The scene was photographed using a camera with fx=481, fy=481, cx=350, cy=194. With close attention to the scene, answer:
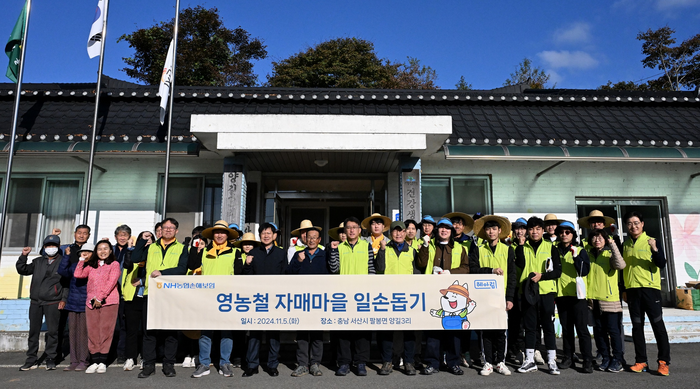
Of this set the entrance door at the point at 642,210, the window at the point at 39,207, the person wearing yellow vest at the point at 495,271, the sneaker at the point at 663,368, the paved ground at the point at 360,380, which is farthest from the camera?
the entrance door at the point at 642,210

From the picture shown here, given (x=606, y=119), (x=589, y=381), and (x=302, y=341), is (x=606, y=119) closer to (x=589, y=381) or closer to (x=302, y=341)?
(x=589, y=381)

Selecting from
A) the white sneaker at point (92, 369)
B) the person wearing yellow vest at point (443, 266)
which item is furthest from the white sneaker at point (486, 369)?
the white sneaker at point (92, 369)

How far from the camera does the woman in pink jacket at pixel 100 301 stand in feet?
18.1

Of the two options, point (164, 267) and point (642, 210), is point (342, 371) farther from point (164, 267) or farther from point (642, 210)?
point (642, 210)

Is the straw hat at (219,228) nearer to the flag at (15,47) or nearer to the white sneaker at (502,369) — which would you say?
the white sneaker at (502,369)

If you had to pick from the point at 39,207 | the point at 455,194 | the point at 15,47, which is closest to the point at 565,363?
the point at 455,194

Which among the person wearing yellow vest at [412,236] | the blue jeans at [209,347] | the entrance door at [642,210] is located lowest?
the blue jeans at [209,347]

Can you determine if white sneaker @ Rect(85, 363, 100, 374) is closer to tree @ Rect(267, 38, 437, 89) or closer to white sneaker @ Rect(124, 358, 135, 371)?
white sneaker @ Rect(124, 358, 135, 371)

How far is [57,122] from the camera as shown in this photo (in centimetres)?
931

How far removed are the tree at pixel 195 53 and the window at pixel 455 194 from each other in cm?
1670

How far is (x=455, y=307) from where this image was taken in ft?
17.7

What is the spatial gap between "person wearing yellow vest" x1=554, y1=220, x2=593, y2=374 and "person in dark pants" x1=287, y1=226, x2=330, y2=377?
9.02ft

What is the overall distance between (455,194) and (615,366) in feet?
15.5

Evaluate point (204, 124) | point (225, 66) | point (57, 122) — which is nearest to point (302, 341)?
point (204, 124)
